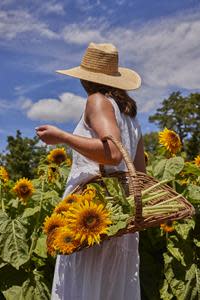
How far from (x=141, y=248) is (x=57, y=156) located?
100 cm

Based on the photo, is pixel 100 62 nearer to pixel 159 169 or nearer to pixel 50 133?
pixel 50 133

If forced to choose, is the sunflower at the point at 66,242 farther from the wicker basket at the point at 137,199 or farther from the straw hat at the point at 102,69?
the straw hat at the point at 102,69

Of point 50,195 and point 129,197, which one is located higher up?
point 50,195

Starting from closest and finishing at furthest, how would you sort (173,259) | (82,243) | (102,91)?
(82,243) → (102,91) → (173,259)

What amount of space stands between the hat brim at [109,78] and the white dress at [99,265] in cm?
11

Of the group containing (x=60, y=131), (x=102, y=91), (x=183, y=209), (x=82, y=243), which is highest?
(x=102, y=91)

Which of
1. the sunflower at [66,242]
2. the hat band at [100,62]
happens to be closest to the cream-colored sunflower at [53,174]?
the hat band at [100,62]

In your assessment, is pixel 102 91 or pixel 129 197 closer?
pixel 129 197

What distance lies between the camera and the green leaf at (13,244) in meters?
3.11

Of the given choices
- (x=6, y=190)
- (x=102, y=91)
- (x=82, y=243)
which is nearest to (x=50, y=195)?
(x=6, y=190)

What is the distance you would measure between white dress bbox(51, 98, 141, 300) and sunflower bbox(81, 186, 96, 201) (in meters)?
0.20

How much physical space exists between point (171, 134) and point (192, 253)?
0.91 metres

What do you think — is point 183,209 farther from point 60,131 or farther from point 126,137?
point 60,131

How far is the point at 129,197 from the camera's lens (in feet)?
7.84
